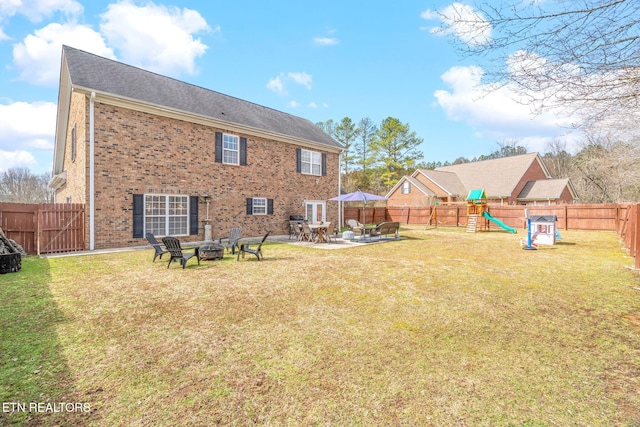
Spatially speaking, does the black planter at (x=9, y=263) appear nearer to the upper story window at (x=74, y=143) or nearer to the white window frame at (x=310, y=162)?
the upper story window at (x=74, y=143)

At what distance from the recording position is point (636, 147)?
823cm

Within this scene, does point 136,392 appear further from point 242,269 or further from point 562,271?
point 562,271

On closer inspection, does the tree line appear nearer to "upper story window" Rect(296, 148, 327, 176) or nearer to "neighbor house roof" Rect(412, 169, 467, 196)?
"neighbor house roof" Rect(412, 169, 467, 196)

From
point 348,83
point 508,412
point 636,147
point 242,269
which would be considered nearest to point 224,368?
point 508,412

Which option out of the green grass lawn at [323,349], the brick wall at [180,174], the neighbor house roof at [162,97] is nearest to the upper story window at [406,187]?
the neighbor house roof at [162,97]

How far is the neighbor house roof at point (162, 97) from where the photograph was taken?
11.5 metres

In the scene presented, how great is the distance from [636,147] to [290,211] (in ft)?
47.4

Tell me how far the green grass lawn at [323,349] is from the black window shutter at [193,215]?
20.9 feet

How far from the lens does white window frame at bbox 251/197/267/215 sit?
52.4ft

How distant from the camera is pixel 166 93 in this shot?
13883 millimetres

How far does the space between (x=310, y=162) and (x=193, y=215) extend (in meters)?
8.33

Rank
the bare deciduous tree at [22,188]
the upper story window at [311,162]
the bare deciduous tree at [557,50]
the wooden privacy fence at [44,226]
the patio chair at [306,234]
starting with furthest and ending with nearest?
1. the bare deciduous tree at [22,188]
2. the upper story window at [311,162]
3. the patio chair at [306,234]
4. the wooden privacy fence at [44,226]
5. the bare deciduous tree at [557,50]

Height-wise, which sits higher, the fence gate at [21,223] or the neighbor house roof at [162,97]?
the neighbor house roof at [162,97]

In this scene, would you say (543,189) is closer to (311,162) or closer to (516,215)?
(516,215)
